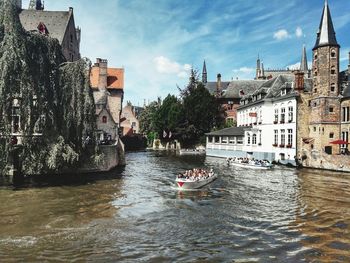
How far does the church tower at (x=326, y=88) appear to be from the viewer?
127ft

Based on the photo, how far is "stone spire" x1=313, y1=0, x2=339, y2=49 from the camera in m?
39.4

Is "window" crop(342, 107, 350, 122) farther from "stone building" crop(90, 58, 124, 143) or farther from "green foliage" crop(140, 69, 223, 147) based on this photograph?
"green foliage" crop(140, 69, 223, 147)

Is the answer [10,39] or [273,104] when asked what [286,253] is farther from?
[273,104]

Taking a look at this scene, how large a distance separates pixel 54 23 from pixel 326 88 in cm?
3596

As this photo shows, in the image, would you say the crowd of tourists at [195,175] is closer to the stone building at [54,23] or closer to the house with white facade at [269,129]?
the house with white facade at [269,129]

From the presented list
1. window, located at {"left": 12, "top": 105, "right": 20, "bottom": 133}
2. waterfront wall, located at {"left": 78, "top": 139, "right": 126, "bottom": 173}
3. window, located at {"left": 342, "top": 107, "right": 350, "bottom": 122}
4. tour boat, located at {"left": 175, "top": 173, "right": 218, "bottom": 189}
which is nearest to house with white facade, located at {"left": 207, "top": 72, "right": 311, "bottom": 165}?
window, located at {"left": 342, "top": 107, "right": 350, "bottom": 122}

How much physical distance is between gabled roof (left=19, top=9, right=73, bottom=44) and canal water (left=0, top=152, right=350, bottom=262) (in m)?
26.9

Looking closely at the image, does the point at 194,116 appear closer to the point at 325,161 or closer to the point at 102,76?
the point at 102,76

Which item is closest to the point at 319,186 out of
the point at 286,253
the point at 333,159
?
the point at 333,159

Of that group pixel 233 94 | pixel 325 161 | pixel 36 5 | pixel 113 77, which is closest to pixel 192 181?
pixel 325 161

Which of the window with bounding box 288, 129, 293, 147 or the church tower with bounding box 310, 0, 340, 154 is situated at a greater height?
the church tower with bounding box 310, 0, 340, 154

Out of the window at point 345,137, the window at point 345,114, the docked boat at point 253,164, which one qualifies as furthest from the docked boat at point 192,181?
the window at point 345,114

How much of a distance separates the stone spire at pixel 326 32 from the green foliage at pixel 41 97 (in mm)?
26884

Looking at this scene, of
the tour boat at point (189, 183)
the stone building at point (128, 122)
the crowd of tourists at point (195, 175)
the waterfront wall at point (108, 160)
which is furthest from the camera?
the stone building at point (128, 122)
